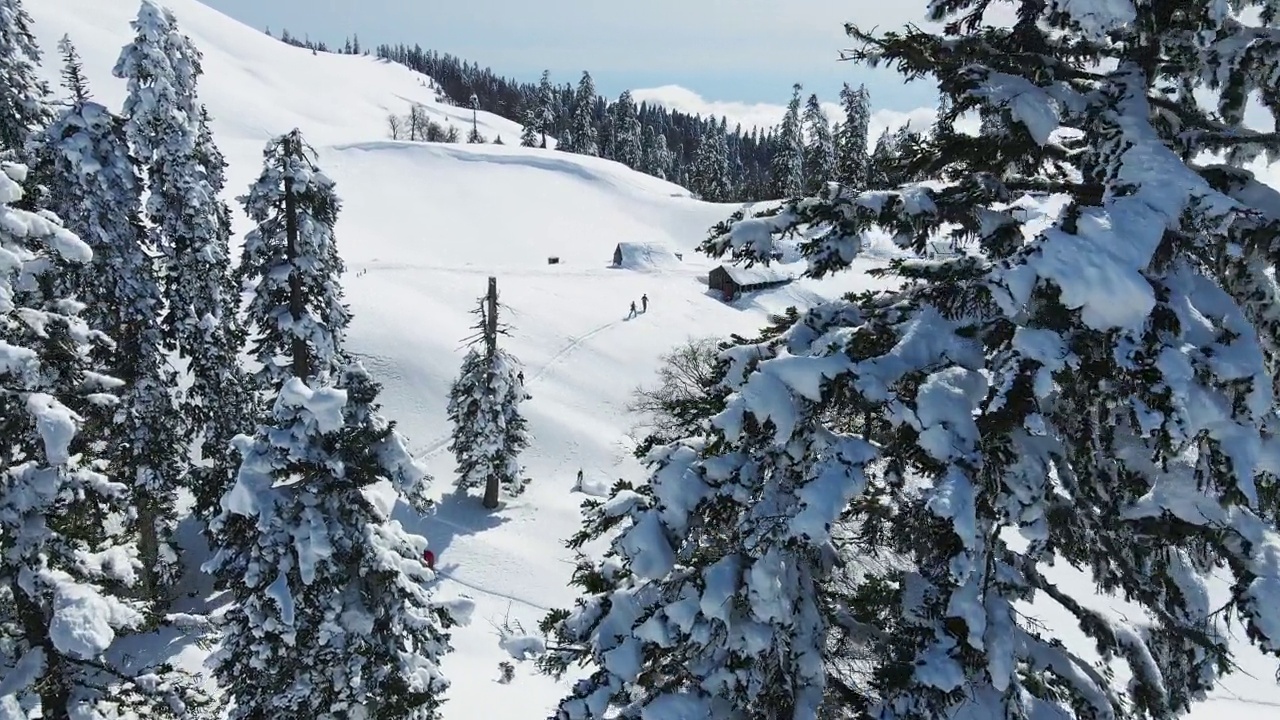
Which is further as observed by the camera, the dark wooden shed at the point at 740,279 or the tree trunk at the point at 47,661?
the dark wooden shed at the point at 740,279

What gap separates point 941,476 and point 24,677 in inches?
411

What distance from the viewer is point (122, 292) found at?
856 inches

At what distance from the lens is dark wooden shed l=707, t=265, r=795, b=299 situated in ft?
183

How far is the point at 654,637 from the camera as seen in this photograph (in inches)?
212

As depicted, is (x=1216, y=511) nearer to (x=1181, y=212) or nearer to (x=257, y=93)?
(x=1181, y=212)

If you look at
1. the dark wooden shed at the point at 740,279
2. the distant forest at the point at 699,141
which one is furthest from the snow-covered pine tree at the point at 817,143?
the dark wooden shed at the point at 740,279

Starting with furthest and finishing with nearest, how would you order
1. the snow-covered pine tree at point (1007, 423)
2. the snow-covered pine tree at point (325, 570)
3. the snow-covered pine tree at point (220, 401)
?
the snow-covered pine tree at point (220, 401), the snow-covered pine tree at point (325, 570), the snow-covered pine tree at point (1007, 423)

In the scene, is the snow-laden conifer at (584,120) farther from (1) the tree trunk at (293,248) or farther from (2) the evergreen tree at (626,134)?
(1) the tree trunk at (293,248)

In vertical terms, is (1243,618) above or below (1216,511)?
below

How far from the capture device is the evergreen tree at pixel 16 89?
69.2 feet

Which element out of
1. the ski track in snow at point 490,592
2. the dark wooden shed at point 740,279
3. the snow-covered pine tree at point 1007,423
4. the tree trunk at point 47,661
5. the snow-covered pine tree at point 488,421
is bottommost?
the ski track in snow at point 490,592

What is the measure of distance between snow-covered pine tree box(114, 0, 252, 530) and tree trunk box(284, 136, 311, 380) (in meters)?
7.13

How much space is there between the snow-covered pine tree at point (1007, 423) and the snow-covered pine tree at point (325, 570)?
5.03 metres

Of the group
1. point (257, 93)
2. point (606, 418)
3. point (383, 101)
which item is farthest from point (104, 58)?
point (606, 418)
